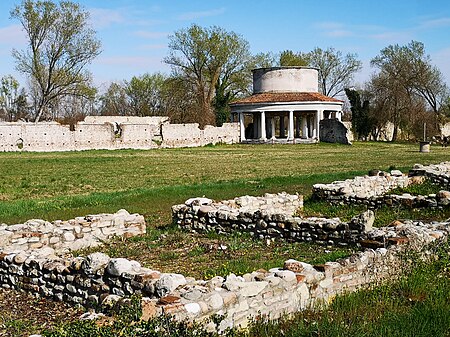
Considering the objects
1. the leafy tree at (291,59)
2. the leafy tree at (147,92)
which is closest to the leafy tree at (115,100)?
the leafy tree at (147,92)

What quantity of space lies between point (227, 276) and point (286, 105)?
4724 centimetres

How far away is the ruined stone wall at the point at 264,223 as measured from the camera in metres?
10.3

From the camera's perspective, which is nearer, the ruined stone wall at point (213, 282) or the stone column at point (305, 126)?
the ruined stone wall at point (213, 282)

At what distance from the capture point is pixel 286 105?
5291 cm

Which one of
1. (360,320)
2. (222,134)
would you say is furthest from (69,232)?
(222,134)

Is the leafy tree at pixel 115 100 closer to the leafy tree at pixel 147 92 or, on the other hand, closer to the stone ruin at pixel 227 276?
the leafy tree at pixel 147 92

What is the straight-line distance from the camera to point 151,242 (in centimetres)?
1125

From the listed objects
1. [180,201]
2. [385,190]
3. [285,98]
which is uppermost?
[285,98]

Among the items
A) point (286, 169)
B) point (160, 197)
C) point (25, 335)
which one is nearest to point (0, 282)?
point (25, 335)

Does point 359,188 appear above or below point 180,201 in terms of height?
above

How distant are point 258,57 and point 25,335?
241 ft

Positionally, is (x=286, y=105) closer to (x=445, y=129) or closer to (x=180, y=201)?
(x=445, y=129)

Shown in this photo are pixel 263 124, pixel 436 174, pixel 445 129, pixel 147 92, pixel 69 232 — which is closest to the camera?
pixel 69 232

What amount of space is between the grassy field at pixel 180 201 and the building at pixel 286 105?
68.4ft
